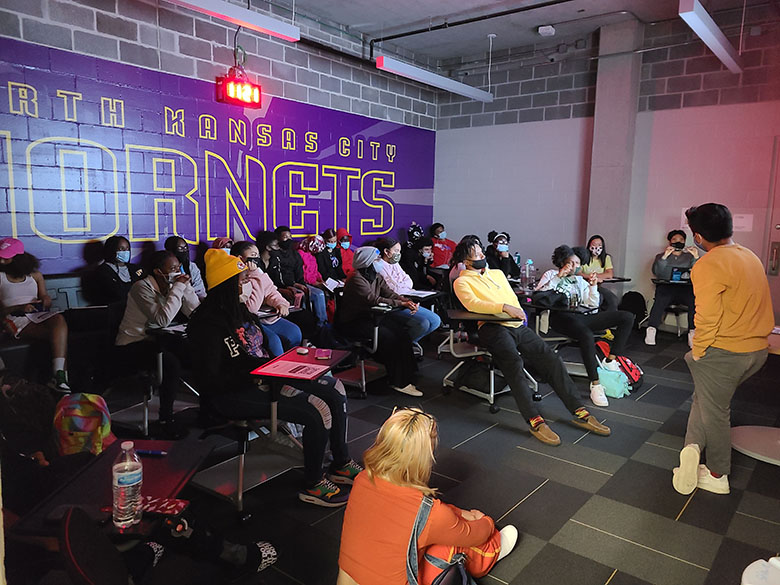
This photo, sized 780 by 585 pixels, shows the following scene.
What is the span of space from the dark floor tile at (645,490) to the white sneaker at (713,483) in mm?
152

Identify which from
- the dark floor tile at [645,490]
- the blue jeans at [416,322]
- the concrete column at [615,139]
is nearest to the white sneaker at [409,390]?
the blue jeans at [416,322]

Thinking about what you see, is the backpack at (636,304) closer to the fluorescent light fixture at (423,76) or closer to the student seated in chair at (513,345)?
the fluorescent light fixture at (423,76)

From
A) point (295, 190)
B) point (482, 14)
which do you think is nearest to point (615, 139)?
point (482, 14)

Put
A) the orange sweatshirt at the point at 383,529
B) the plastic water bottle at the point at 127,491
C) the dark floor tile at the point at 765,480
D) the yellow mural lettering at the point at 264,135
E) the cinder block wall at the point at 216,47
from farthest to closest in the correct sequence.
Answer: the yellow mural lettering at the point at 264,135, the cinder block wall at the point at 216,47, the dark floor tile at the point at 765,480, the orange sweatshirt at the point at 383,529, the plastic water bottle at the point at 127,491

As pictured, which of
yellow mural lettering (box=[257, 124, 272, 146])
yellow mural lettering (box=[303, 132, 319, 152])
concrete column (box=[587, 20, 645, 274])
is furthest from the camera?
concrete column (box=[587, 20, 645, 274])

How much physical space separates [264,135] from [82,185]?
2.03m

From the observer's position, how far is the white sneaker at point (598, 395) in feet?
13.9

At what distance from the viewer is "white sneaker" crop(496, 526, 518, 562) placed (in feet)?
7.74

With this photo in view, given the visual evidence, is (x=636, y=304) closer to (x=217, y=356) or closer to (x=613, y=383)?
(x=613, y=383)

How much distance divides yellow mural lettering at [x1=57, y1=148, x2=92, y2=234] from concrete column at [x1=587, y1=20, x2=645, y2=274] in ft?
18.3

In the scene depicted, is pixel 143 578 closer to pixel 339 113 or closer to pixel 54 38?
pixel 54 38

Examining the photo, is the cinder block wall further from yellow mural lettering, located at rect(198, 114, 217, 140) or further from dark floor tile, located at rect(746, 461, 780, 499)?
dark floor tile, located at rect(746, 461, 780, 499)

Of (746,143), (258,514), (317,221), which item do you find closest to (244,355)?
(258,514)

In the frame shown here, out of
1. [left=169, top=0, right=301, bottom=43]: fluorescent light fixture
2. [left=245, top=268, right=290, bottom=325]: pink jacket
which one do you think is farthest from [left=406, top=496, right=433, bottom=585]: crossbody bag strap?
[left=169, top=0, right=301, bottom=43]: fluorescent light fixture
